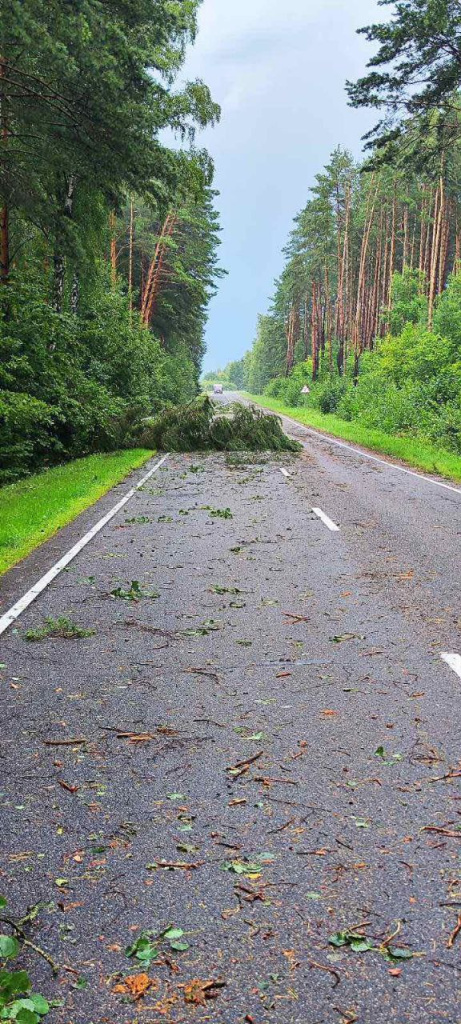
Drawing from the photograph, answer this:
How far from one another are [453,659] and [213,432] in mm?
19720

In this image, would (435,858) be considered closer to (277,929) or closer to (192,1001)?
(277,929)

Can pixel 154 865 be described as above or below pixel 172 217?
below

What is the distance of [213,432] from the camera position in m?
24.7

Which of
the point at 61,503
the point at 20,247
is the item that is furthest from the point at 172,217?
the point at 61,503

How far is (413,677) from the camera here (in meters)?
5.11

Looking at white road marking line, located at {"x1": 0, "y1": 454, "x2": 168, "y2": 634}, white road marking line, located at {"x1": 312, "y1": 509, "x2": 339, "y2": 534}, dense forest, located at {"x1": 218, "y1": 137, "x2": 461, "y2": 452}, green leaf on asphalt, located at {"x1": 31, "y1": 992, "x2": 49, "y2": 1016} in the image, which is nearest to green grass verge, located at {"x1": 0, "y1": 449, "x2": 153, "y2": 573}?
white road marking line, located at {"x1": 0, "y1": 454, "x2": 168, "y2": 634}

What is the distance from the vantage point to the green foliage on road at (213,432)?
24.7 meters

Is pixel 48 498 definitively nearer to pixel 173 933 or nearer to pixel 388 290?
pixel 173 933

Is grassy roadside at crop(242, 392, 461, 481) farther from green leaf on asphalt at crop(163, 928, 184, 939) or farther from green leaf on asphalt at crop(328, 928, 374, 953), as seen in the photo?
green leaf on asphalt at crop(163, 928, 184, 939)

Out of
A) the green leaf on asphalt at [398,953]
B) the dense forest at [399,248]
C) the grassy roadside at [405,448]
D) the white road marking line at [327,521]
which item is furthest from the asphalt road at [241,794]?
the dense forest at [399,248]

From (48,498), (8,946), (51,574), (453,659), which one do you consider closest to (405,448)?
(48,498)

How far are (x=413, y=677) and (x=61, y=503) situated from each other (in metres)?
9.20

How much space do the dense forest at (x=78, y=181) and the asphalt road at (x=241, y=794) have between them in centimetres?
793

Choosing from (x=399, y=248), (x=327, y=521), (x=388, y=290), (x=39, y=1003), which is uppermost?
(x=399, y=248)
